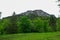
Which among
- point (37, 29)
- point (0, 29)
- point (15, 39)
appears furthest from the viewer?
A: point (37, 29)

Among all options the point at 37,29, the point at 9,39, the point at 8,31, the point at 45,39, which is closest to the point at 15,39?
the point at 9,39

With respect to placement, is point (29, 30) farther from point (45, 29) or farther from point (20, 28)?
point (45, 29)

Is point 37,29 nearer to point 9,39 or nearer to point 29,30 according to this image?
point 29,30

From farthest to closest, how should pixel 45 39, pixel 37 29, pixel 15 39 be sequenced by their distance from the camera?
1. pixel 37 29
2. pixel 15 39
3. pixel 45 39

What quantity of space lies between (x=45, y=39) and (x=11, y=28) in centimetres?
2561

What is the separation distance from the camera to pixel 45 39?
32.7 m

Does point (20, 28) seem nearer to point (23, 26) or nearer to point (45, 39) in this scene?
point (23, 26)

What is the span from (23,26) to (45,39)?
2613cm

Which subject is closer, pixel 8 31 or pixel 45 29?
pixel 8 31

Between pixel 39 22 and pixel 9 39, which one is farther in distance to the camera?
pixel 39 22

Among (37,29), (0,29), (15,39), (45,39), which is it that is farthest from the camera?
(37,29)

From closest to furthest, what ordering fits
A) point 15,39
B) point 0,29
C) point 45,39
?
point 45,39 < point 15,39 < point 0,29

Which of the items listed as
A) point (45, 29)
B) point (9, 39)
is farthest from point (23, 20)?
point (9, 39)

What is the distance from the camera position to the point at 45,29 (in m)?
61.8
